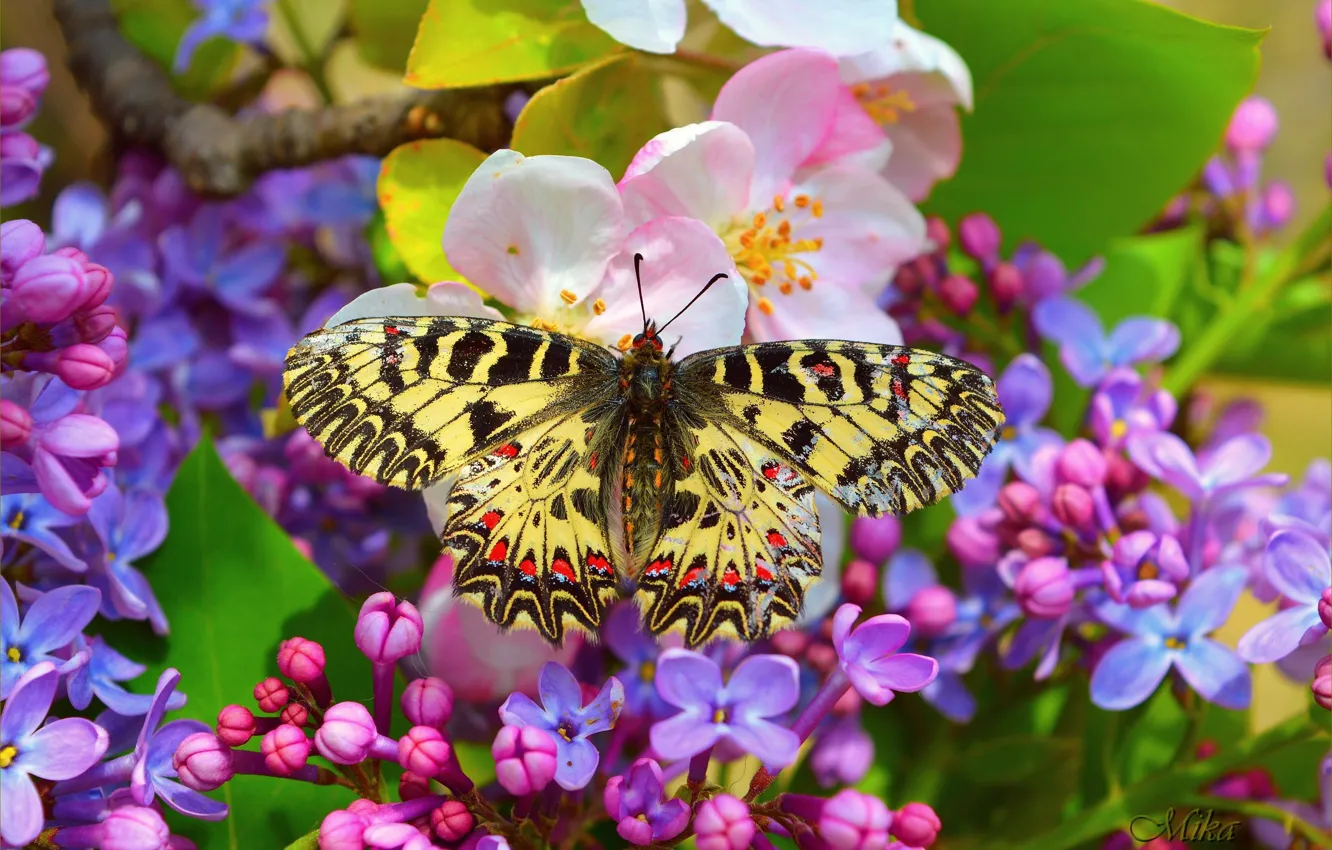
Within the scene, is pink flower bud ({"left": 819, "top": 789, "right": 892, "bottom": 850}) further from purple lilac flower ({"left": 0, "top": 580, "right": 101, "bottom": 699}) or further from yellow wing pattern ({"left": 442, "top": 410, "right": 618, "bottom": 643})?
purple lilac flower ({"left": 0, "top": 580, "right": 101, "bottom": 699})

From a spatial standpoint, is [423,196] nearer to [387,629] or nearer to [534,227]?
[534,227]

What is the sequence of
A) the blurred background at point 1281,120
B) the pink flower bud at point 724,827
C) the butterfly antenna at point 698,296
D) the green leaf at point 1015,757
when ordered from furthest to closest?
the blurred background at point 1281,120 < the green leaf at point 1015,757 < the butterfly antenna at point 698,296 < the pink flower bud at point 724,827

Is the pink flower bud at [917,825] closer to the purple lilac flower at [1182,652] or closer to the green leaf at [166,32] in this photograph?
the purple lilac flower at [1182,652]

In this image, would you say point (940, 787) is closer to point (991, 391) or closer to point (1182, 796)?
point (1182, 796)

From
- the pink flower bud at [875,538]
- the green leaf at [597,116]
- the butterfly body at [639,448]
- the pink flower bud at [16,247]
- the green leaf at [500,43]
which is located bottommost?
the pink flower bud at [875,538]

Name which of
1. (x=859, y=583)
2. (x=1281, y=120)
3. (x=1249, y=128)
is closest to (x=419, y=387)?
(x=859, y=583)

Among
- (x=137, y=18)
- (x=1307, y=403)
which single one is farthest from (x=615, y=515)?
(x=1307, y=403)

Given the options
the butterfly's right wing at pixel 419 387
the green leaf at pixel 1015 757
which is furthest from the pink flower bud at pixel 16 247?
the green leaf at pixel 1015 757
